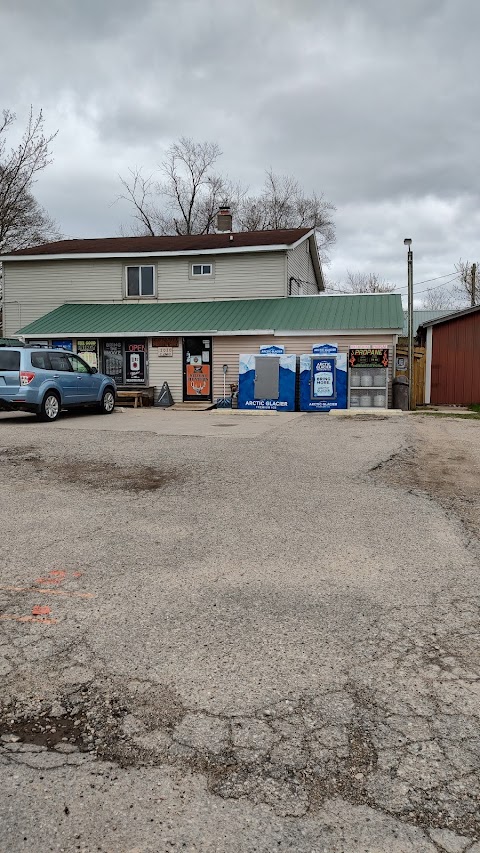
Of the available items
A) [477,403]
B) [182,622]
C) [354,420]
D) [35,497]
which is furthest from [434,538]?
[477,403]

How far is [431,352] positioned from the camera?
71.2ft

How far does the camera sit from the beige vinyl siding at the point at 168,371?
22.0 meters

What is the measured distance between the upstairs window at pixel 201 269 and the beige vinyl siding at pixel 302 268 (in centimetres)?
299

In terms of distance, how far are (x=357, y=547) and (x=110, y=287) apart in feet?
68.8

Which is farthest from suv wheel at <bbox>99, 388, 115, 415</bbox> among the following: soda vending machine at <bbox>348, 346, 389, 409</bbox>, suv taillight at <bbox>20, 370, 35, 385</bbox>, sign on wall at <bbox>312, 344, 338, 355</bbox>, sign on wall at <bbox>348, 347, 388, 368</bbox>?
sign on wall at <bbox>348, 347, 388, 368</bbox>

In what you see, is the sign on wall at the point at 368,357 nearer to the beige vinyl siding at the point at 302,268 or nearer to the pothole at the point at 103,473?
the beige vinyl siding at the point at 302,268

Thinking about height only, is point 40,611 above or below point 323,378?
below

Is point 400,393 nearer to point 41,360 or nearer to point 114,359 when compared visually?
point 114,359

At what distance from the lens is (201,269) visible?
23.1 m

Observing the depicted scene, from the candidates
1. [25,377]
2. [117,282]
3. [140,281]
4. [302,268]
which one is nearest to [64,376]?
[25,377]

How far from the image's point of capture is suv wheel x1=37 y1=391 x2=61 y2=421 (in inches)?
554

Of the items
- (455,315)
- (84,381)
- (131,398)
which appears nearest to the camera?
(84,381)

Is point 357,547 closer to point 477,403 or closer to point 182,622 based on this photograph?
Answer: point 182,622

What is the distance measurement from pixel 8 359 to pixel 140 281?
1112 centimetres
